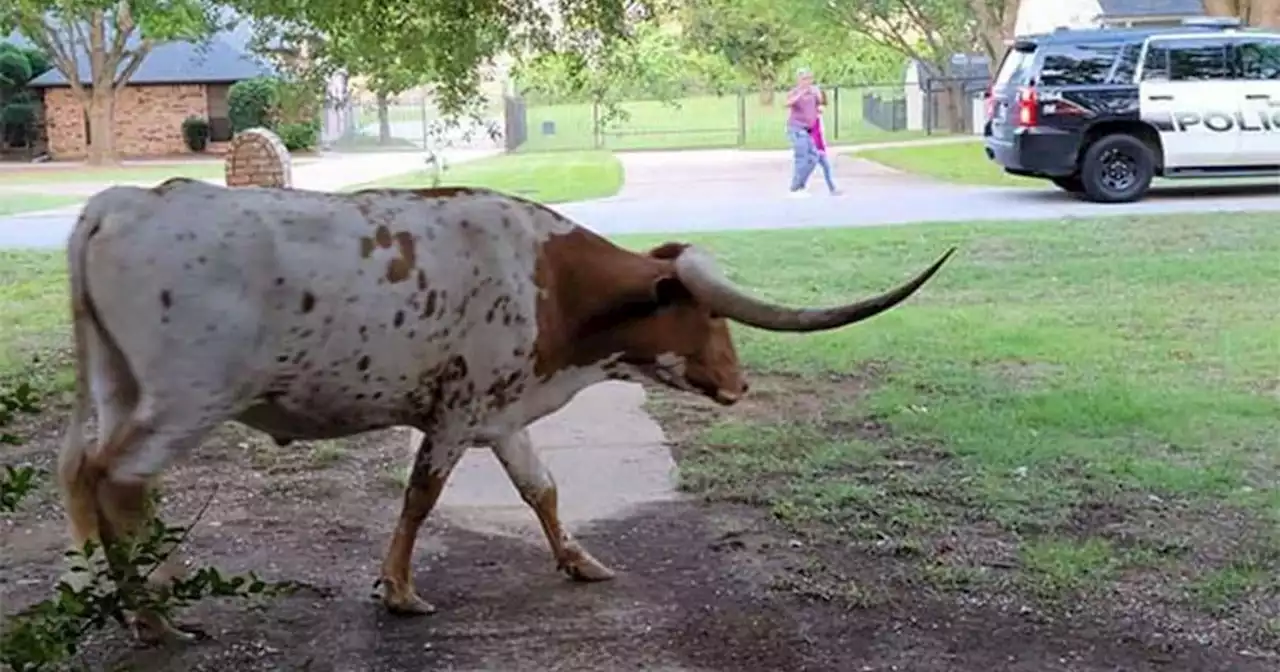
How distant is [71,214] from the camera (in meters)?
17.6

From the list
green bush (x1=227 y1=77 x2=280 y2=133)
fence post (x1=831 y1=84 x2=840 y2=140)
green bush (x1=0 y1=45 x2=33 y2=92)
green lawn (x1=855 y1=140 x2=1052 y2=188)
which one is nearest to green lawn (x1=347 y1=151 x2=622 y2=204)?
green lawn (x1=855 y1=140 x2=1052 y2=188)

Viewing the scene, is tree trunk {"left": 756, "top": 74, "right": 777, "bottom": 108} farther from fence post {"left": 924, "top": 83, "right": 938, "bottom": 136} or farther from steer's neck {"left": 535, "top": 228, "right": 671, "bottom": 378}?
steer's neck {"left": 535, "top": 228, "right": 671, "bottom": 378}

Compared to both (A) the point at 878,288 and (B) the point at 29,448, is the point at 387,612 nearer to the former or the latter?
(B) the point at 29,448

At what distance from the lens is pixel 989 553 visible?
4961mm

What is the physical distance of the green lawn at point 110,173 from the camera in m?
23.4

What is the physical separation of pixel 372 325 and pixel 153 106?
30333mm

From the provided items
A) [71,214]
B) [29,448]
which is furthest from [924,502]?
[71,214]

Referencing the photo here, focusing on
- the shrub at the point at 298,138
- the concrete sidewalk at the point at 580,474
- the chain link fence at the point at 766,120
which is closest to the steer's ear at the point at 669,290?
the concrete sidewalk at the point at 580,474

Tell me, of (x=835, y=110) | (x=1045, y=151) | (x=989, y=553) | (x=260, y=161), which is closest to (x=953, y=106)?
(x=835, y=110)

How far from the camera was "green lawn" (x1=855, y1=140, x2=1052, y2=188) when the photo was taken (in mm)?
17859

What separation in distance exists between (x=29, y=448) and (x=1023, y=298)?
18.7 feet

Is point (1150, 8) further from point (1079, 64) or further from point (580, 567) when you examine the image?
point (580, 567)

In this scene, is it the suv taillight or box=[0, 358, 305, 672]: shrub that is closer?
box=[0, 358, 305, 672]: shrub

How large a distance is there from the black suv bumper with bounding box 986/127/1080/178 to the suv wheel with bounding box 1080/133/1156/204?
0.49ft
